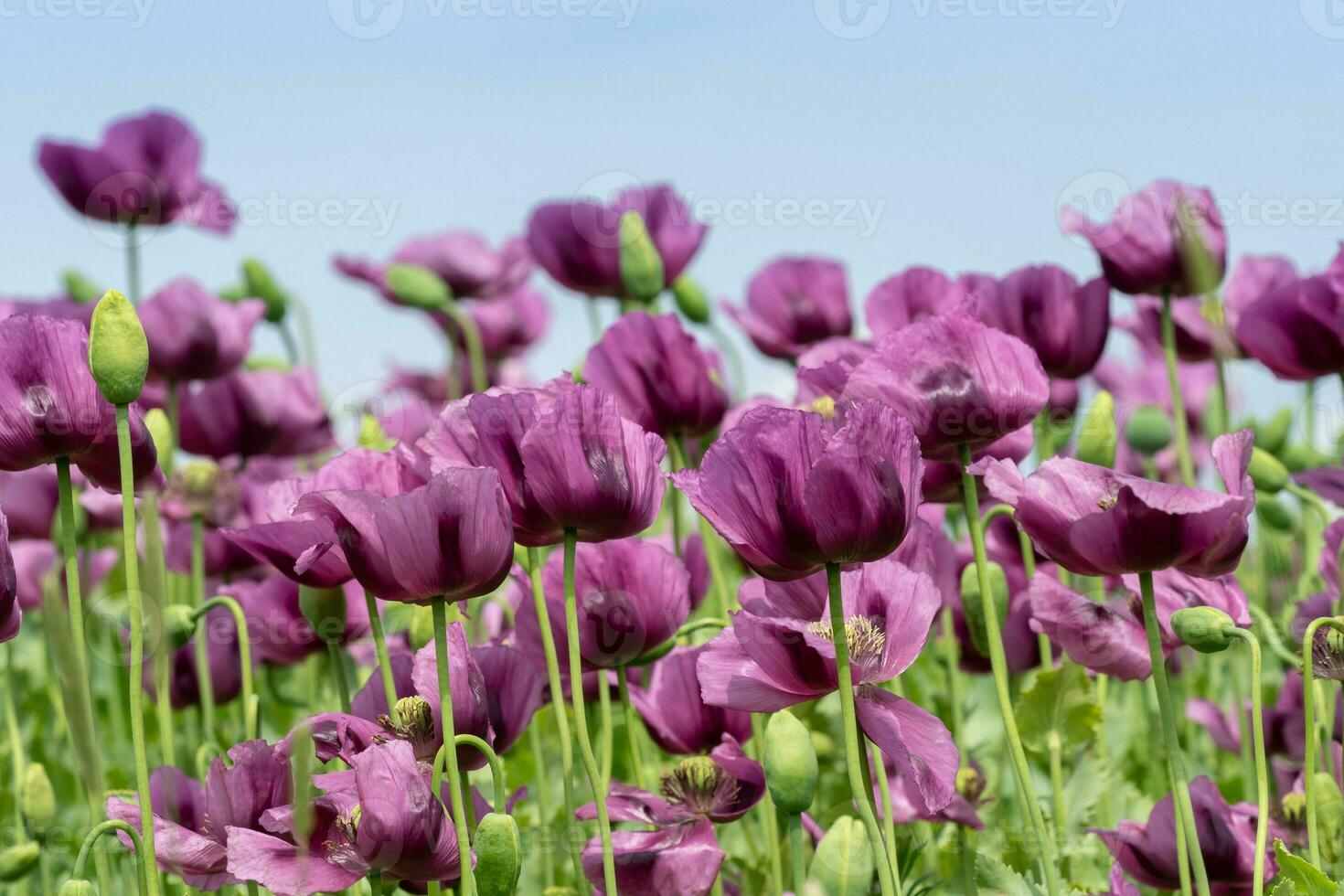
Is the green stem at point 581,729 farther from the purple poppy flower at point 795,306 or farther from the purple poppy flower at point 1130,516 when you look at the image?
the purple poppy flower at point 795,306

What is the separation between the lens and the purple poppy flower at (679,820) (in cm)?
153

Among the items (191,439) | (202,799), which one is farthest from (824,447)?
(191,439)

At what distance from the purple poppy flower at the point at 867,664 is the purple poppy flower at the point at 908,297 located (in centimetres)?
66

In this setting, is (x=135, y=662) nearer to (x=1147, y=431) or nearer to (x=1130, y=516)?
(x=1130, y=516)

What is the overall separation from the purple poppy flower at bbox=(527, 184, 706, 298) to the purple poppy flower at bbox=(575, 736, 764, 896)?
153 centimetres

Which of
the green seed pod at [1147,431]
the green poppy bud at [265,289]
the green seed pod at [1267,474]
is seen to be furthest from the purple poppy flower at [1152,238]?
the green poppy bud at [265,289]

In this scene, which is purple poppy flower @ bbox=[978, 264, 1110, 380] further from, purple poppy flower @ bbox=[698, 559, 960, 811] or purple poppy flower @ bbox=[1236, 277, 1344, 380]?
purple poppy flower @ bbox=[698, 559, 960, 811]

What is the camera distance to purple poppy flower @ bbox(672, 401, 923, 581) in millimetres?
1246

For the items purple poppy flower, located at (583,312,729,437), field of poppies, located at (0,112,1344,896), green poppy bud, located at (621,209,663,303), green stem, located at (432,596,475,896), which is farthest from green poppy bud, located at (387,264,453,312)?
green stem, located at (432,596,475,896)

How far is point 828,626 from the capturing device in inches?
56.6

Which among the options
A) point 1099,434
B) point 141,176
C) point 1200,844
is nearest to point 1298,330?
point 1099,434

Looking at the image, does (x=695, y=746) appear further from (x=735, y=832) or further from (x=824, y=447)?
(x=824, y=447)

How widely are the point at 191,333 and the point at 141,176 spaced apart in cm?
63

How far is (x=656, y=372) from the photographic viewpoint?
1.98m
